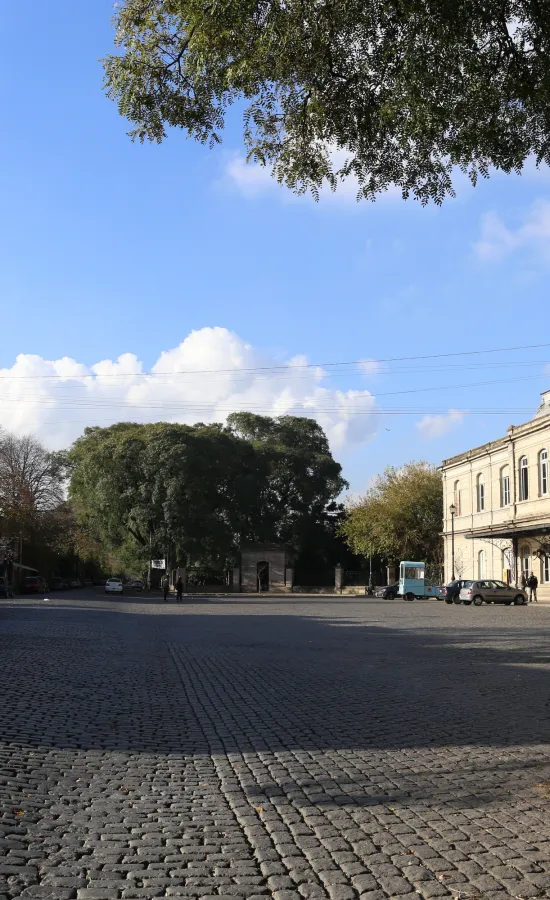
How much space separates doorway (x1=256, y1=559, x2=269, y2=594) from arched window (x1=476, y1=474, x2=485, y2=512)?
76.2ft

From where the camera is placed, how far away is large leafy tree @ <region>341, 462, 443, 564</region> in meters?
72.7

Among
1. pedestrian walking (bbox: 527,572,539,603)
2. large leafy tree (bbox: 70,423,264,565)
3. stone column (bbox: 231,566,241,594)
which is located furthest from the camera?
stone column (bbox: 231,566,241,594)

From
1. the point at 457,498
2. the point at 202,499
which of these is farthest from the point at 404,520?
the point at 202,499

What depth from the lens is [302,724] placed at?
9812mm

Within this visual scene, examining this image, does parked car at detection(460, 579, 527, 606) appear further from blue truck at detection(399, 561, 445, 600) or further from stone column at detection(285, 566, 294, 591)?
stone column at detection(285, 566, 294, 591)

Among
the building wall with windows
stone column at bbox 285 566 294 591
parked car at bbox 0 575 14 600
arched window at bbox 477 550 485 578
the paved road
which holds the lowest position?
the paved road

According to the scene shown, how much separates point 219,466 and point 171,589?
11.6 metres

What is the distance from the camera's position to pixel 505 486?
5684 centimetres

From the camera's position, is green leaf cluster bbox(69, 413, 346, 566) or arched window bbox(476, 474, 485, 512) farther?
green leaf cluster bbox(69, 413, 346, 566)

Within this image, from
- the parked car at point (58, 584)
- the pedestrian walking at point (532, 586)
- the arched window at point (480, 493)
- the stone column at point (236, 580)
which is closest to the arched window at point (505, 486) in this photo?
the arched window at point (480, 493)

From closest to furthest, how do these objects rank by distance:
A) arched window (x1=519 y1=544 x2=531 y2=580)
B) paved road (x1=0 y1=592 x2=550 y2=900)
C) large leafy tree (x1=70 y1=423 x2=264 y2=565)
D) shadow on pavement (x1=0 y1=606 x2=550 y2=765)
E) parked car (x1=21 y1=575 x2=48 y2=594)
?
1. paved road (x1=0 y1=592 x2=550 y2=900)
2. shadow on pavement (x1=0 y1=606 x2=550 y2=765)
3. arched window (x1=519 y1=544 x2=531 y2=580)
4. large leafy tree (x1=70 y1=423 x2=264 y2=565)
5. parked car (x1=21 y1=575 x2=48 y2=594)

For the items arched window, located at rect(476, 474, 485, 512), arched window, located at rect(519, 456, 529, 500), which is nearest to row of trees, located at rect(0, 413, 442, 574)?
arched window, located at rect(476, 474, 485, 512)

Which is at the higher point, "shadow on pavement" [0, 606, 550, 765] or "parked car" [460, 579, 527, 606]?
"parked car" [460, 579, 527, 606]

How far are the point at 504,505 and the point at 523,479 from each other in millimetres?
3484
